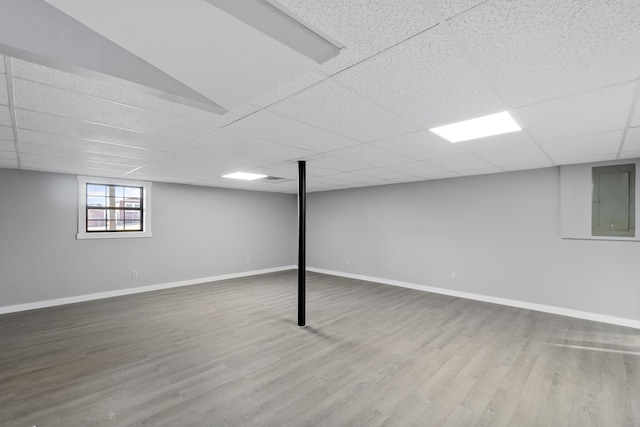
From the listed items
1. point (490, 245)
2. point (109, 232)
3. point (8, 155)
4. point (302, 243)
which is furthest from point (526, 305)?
point (8, 155)

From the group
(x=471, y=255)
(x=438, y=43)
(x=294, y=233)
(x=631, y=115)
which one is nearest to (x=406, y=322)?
(x=471, y=255)

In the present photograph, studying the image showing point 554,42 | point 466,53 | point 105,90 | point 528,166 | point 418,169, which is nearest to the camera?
point 554,42

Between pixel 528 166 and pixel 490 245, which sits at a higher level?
pixel 528 166

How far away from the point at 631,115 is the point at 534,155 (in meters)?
1.47

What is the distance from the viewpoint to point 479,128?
264 cm

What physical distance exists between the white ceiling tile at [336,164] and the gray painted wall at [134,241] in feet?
12.4

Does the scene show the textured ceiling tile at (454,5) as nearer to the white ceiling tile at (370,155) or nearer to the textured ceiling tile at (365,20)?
the textured ceiling tile at (365,20)

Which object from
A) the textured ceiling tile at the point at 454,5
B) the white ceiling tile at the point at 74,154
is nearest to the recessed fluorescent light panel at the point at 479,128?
the textured ceiling tile at the point at 454,5

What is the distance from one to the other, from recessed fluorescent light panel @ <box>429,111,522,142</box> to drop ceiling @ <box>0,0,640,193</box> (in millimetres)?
107

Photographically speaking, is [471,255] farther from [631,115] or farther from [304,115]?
[304,115]

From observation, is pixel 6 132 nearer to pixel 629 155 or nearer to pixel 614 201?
pixel 629 155

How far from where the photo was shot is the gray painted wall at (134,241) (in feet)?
15.2

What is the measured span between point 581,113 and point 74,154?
5.36 meters

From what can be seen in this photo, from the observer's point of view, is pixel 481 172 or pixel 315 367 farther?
pixel 481 172
